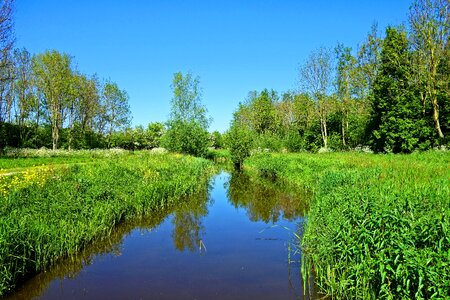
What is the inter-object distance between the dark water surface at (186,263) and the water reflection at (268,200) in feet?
0.55

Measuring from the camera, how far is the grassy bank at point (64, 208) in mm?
7188

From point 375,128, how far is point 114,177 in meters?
27.7

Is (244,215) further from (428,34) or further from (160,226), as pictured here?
(428,34)

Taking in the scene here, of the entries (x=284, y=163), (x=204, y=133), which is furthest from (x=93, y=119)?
(x=284, y=163)

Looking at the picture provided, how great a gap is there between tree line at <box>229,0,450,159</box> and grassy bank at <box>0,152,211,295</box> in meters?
22.6

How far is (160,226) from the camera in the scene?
12438 mm

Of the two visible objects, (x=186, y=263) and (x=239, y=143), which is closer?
(x=186, y=263)

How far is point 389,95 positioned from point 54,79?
4047 centimetres

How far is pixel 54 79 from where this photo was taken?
43.8m

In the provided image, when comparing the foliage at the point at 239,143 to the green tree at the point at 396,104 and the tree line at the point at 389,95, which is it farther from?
the green tree at the point at 396,104

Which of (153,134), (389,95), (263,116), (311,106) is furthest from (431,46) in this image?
(153,134)

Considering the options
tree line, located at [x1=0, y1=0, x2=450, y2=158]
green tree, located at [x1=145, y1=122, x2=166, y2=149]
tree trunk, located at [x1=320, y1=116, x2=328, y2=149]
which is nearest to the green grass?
tree line, located at [x1=0, y1=0, x2=450, y2=158]

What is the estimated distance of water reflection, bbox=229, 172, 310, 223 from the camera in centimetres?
1417

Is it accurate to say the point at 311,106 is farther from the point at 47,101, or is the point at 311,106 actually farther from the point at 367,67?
the point at 47,101
